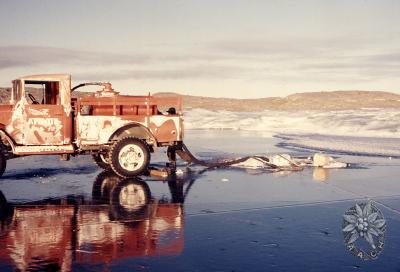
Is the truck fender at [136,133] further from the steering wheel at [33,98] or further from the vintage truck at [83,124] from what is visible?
the steering wheel at [33,98]

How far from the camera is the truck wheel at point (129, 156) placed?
11016 mm

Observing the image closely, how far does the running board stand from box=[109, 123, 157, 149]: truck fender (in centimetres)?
104

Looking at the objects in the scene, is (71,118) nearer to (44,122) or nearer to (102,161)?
(44,122)

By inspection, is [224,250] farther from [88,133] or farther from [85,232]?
[88,133]

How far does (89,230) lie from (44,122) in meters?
5.24

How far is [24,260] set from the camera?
491 cm

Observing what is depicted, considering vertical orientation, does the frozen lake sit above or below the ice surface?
below

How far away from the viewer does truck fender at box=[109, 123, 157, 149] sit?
1133 cm

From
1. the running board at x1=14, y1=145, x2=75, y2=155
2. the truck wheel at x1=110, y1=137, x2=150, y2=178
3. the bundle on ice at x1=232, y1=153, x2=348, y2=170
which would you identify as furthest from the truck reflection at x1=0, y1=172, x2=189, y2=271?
the bundle on ice at x1=232, y1=153, x2=348, y2=170

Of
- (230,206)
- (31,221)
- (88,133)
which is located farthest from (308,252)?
(88,133)

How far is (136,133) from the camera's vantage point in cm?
1162

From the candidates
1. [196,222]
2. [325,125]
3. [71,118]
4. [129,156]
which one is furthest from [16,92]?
[325,125]

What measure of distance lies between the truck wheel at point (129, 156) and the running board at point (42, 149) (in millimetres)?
1041

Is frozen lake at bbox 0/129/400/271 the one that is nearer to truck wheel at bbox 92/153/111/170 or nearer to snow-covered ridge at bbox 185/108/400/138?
truck wheel at bbox 92/153/111/170
